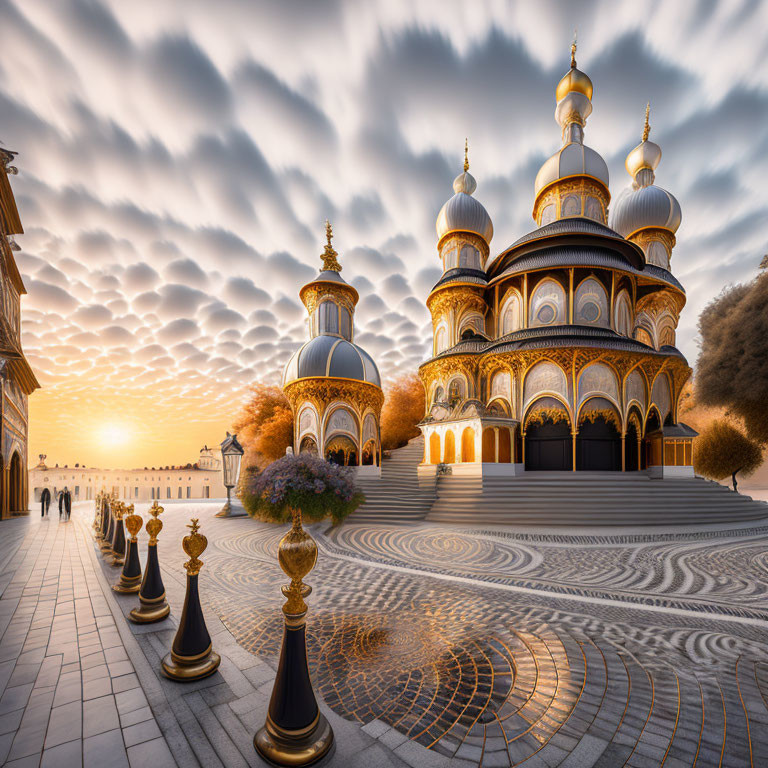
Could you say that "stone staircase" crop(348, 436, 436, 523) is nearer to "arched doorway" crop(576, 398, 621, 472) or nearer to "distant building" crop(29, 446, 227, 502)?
"arched doorway" crop(576, 398, 621, 472)

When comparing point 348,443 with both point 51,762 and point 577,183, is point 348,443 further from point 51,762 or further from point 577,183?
point 577,183

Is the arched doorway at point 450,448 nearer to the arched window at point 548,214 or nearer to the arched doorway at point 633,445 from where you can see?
the arched doorway at point 633,445

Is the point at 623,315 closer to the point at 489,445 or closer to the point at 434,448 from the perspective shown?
the point at 489,445

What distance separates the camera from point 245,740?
8.64 ft

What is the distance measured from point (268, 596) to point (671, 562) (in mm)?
8910

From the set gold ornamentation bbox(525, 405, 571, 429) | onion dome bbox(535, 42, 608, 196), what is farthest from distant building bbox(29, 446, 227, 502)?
onion dome bbox(535, 42, 608, 196)

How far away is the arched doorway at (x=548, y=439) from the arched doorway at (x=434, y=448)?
16.0 feet

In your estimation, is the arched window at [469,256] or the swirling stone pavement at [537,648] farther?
the arched window at [469,256]

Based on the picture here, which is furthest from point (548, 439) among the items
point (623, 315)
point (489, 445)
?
point (623, 315)

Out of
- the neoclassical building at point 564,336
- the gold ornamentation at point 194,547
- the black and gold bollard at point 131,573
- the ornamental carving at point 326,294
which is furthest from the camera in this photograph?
the ornamental carving at point 326,294

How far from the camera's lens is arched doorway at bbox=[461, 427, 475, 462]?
58.2 ft

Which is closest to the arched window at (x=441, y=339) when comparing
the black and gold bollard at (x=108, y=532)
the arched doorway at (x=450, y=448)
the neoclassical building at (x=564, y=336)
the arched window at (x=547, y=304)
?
the neoclassical building at (x=564, y=336)

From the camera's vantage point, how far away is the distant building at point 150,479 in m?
47.9

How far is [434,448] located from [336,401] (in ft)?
20.0
